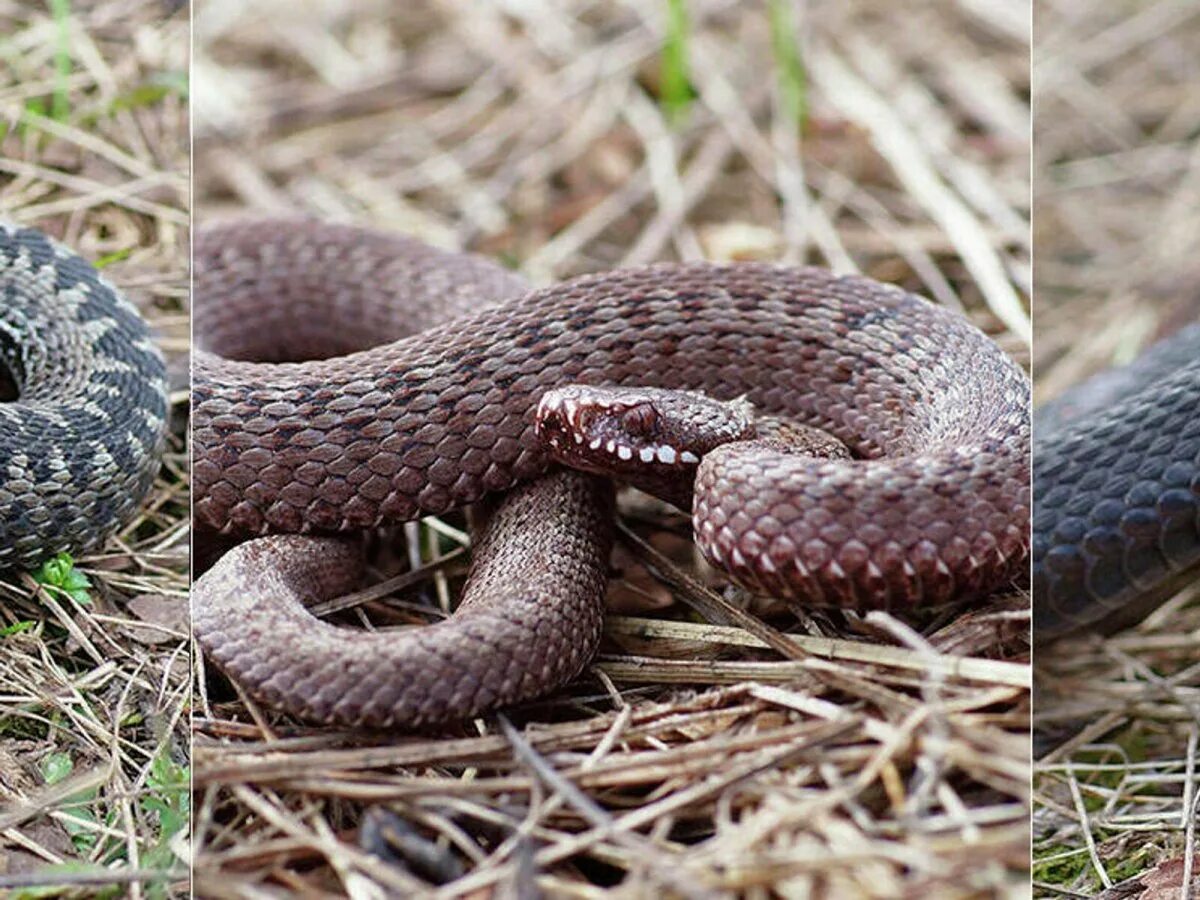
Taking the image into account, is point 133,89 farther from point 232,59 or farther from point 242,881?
point 232,59

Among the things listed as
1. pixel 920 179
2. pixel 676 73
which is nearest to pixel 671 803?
pixel 920 179

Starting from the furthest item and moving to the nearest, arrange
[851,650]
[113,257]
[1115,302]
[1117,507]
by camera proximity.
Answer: [1115,302] → [113,257] → [1117,507] → [851,650]

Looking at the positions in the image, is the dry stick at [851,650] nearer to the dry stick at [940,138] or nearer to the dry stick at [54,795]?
the dry stick at [54,795]

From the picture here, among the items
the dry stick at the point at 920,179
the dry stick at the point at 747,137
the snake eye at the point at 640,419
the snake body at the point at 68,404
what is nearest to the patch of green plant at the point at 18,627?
the snake body at the point at 68,404

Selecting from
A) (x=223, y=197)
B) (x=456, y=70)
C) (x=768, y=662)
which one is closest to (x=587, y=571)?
(x=768, y=662)

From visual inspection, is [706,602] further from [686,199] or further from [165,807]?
[686,199]
